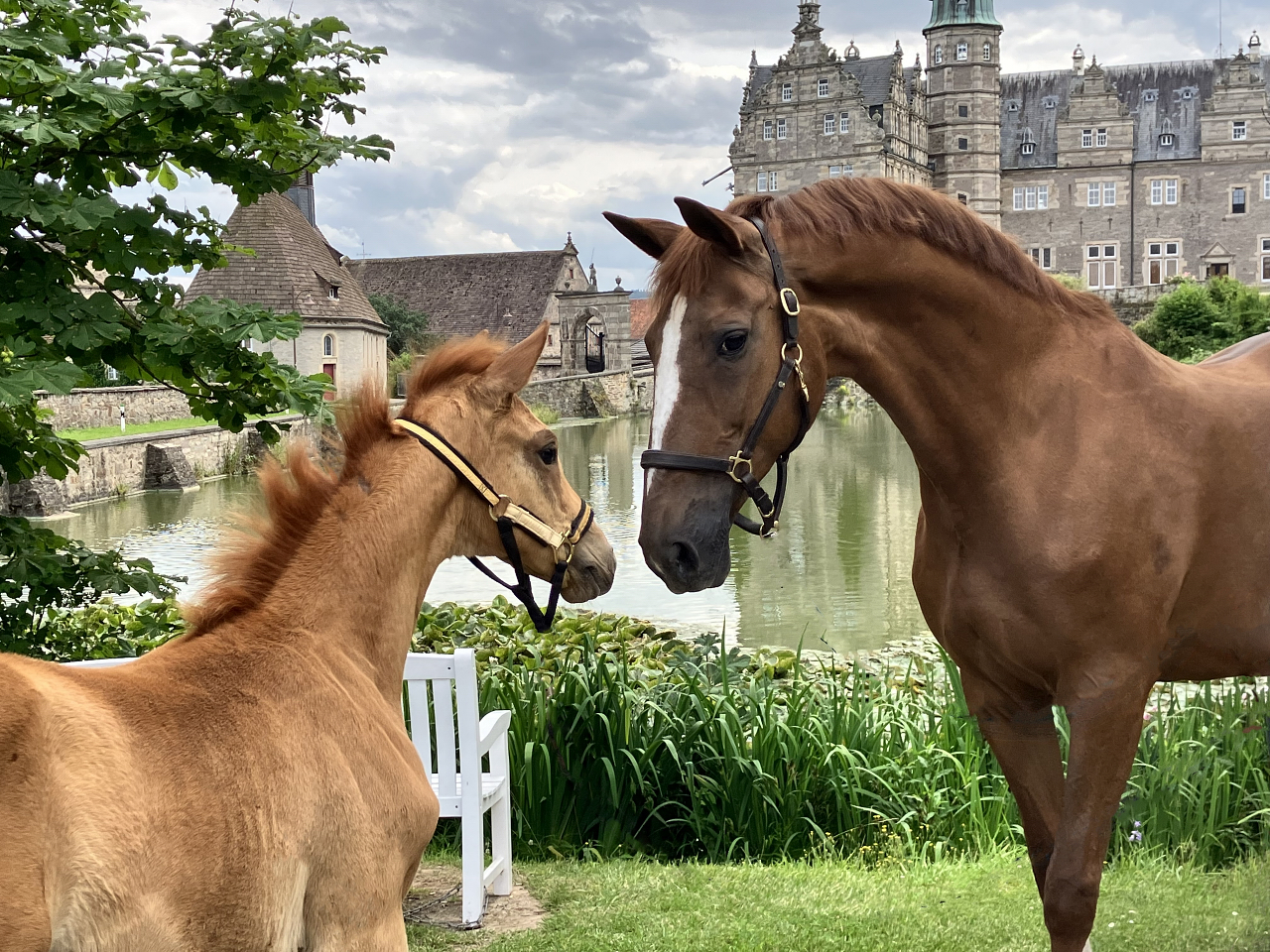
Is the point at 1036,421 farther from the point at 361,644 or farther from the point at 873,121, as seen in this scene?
the point at 873,121

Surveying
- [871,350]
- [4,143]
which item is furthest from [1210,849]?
[4,143]

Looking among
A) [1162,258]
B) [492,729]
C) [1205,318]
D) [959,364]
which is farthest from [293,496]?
[1162,258]

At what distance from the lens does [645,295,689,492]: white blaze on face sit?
2.81m

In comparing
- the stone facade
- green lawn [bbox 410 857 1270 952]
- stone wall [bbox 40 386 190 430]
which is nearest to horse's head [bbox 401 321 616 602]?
green lawn [bbox 410 857 1270 952]

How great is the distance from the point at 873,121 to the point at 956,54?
35.2 ft

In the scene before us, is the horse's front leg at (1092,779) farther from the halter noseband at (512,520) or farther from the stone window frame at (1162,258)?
the stone window frame at (1162,258)

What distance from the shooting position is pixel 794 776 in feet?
17.4

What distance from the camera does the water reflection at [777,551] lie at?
10555 mm

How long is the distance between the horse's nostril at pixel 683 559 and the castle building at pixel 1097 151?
6334 cm

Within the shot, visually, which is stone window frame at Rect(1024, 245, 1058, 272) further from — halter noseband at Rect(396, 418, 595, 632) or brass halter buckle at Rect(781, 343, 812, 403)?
halter noseband at Rect(396, 418, 595, 632)

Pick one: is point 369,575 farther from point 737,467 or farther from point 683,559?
point 737,467

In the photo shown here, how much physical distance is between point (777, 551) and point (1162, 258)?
64138 mm

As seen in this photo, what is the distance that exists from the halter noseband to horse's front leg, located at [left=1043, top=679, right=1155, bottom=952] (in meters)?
1.30

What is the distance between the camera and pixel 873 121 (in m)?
61.7
